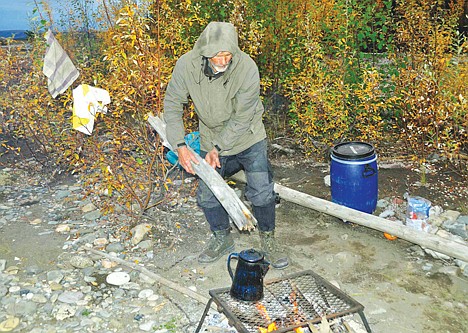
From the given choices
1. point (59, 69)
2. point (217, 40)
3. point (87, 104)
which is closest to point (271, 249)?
point (217, 40)

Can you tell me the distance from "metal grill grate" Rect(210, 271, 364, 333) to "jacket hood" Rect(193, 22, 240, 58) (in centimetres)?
170

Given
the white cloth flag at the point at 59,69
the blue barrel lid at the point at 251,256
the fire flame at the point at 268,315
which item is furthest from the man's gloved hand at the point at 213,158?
the white cloth flag at the point at 59,69

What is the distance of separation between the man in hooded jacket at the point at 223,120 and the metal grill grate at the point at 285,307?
89 cm

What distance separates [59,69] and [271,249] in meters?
3.02

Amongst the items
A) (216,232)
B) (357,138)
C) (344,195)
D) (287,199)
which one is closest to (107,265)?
(216,232)

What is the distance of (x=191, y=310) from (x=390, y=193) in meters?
3.01

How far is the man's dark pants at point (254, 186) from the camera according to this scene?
4473mm

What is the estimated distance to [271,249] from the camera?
15.5 feet

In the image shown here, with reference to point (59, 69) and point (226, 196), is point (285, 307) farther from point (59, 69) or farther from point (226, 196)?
point (59, 69)

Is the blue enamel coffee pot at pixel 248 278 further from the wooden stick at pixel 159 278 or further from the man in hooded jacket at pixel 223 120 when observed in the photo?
the man in hooded jacket at pixel 223 120

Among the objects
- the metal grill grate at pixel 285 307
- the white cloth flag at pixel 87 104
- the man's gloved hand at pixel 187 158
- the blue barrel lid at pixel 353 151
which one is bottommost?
the metal grill grate at pixel 285 307

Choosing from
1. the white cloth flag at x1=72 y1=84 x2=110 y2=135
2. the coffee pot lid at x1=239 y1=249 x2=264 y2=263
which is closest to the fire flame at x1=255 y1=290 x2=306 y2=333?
the coffee pot lid at x1=239 y1=249 x2=264 y2=263

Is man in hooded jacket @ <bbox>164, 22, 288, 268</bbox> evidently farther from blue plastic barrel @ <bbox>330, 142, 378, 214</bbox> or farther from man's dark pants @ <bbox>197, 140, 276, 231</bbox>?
blue plastic barrel @ <bbox>330, 142, 378, 214</bbox>

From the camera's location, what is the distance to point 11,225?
5469mm
